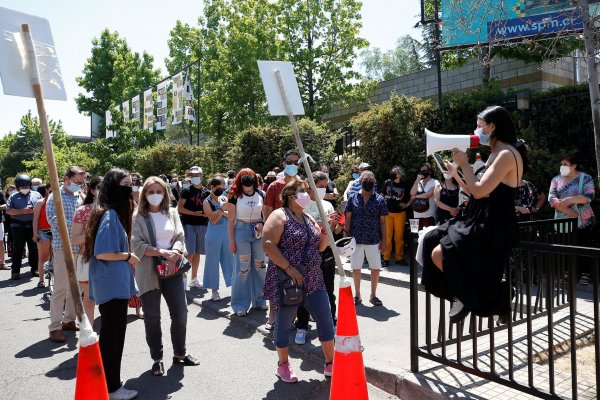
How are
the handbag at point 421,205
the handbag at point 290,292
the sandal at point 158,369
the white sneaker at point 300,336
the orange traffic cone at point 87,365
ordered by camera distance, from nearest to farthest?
the orange traffic cone at point 87,365, the handbag at point 290,292, the sandal at point 158,369, the white sneaker at point 300,336, the handbag at point 421,205

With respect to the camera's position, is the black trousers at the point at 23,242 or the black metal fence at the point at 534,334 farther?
the black trousers at the point at 23,242

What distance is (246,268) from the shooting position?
7172mm

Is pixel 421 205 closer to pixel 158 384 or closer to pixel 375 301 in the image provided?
pixel 375 301

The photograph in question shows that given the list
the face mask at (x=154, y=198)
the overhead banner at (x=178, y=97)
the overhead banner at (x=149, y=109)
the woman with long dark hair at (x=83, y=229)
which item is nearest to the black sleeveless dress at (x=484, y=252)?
the face mask at (x=154, y=198)

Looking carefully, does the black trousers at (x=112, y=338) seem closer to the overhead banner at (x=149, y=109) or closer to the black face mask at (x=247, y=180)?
the black face mask at (x=247, y=180)

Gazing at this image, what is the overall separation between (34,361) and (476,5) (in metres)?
6.96

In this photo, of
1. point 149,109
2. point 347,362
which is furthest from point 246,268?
point 149,109

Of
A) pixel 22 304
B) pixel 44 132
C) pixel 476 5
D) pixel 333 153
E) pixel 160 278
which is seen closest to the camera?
pixel 44 132

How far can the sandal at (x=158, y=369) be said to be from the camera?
5.21m

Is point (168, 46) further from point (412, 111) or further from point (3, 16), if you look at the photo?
point (3, 16)

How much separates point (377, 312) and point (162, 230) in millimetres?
3493

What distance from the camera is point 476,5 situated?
7180mm

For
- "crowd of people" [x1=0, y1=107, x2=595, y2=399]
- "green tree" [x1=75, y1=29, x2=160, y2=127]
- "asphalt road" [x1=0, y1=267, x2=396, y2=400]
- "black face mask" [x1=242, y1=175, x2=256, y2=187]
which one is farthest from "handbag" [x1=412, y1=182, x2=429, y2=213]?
Result: "green tree" [x1=75, y1=29, x2=160, y2=127]

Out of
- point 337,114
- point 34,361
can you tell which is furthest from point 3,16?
point 337,114
